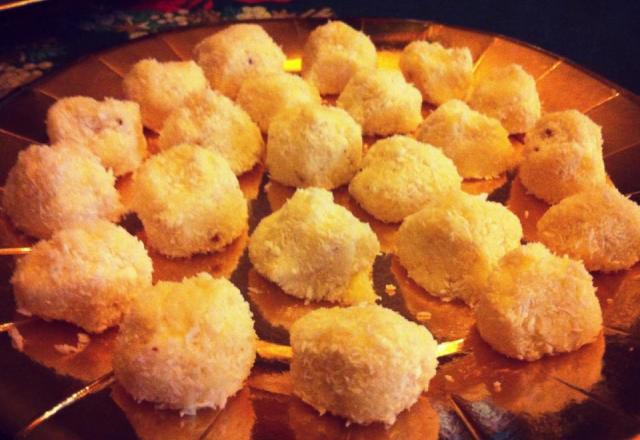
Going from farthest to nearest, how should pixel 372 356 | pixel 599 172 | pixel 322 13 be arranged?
1. pixel 322 13
2. pixel 599 172
3. pixel 372 356

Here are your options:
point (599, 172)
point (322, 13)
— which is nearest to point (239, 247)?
point (599, 172)

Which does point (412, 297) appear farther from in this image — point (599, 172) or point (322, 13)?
point (322, 13)

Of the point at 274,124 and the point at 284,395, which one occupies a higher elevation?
the point at 274,124

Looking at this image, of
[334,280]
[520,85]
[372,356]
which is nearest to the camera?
[372,356]

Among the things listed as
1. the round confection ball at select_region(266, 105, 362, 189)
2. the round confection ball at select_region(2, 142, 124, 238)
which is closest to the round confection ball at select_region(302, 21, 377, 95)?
the round confection ball at select_region(266, 105, 362, 189)

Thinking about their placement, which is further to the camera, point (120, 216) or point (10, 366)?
point (120, 216)

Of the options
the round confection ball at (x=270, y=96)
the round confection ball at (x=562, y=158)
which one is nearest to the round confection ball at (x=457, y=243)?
the round confection ball at (x=562, y=158)

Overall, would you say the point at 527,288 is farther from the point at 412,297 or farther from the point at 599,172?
the point at 599,172
